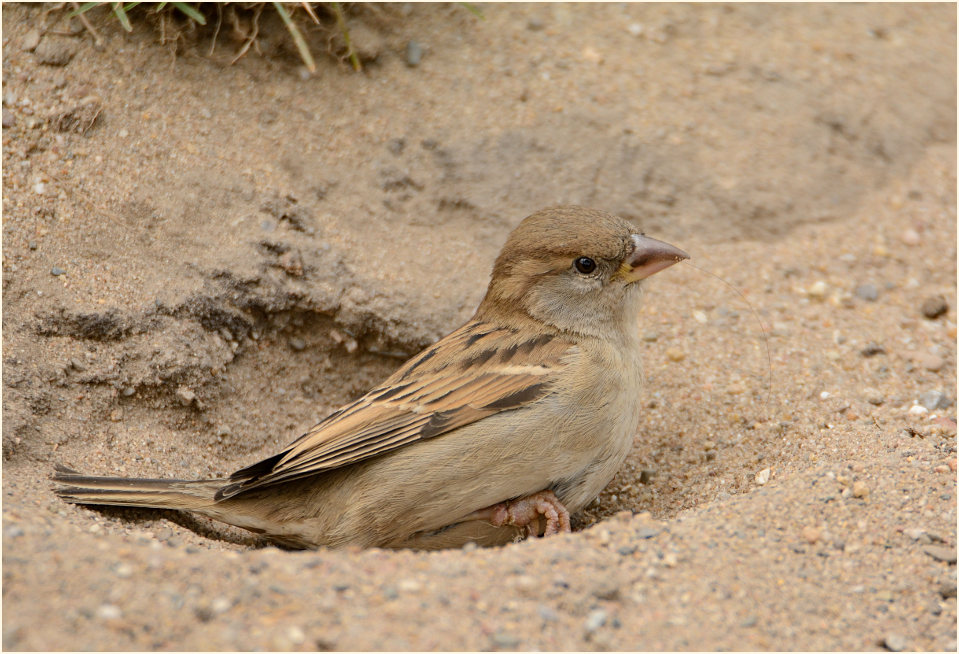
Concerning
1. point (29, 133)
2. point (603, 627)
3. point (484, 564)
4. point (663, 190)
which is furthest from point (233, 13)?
point (603, 627)

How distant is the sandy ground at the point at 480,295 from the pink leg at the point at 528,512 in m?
0.21

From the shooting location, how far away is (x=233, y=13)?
545cm

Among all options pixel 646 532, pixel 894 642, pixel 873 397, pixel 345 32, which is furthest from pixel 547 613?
pixel 345 32

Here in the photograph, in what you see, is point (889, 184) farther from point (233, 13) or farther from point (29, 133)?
point (29, 133)

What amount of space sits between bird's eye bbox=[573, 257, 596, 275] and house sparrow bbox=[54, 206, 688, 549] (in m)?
0.04

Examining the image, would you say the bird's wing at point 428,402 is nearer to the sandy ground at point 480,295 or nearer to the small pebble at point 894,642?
the sandy ground at point 480,295

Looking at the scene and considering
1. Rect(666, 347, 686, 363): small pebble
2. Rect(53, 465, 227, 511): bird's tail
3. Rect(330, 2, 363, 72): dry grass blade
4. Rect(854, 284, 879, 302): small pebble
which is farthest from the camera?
Rect(854, 284, 879, 302): small pebble

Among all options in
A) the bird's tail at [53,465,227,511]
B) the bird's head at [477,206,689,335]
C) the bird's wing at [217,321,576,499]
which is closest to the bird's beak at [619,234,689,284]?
the bird's head at [477,206,689,335]

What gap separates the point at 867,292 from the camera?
577 centimetres

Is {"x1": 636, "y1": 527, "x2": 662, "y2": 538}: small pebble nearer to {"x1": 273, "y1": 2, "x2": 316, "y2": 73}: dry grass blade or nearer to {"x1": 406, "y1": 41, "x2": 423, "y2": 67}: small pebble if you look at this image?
{"x1": 273, "y1": 2, "x2": 316, "y2": 73}: dry grass blade

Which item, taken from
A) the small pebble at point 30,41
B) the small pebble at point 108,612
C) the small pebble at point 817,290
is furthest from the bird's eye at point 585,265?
the small pebble at point 30,41

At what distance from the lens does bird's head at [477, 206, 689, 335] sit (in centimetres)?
458

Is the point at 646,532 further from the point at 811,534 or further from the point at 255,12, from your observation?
the point at 255,12

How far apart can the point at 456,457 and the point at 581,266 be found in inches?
47.8
